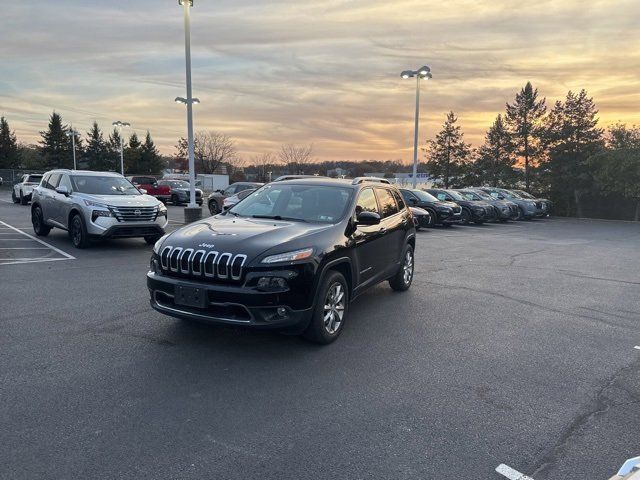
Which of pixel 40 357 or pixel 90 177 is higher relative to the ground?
pixel 90 177

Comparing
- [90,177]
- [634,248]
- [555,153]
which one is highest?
[555,153]

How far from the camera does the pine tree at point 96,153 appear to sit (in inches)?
2832

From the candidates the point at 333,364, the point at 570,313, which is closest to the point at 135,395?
the point at 333,364

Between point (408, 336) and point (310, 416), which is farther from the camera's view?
point (408, 336)

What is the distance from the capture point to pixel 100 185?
37.8ft

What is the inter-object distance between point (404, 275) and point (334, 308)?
2777 mm

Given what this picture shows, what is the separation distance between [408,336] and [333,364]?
50.7 inches

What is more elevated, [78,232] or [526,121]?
[526,121]

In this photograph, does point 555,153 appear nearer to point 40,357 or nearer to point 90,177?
point 90,177

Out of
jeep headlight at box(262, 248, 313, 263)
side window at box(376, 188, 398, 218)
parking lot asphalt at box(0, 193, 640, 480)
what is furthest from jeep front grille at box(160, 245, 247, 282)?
side window at box(376, 188, 398, 218)

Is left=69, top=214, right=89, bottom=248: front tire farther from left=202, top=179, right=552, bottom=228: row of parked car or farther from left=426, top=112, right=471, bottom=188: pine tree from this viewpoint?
left=426, top=112, right=471, bottom=188: pine tree

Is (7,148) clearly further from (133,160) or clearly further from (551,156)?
(551,156)

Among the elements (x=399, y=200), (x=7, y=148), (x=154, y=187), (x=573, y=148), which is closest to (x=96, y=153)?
(x=7, y=148)

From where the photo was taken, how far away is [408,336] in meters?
5.43
